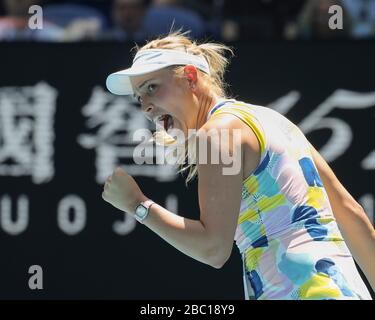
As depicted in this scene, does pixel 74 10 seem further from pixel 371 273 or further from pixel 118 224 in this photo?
pixel 371 273

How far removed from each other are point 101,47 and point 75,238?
1045 mm

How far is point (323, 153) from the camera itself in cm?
558

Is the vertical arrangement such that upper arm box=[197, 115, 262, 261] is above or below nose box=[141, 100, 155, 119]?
below

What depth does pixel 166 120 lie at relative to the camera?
2982mm

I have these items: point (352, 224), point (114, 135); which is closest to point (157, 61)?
point (352, 224)

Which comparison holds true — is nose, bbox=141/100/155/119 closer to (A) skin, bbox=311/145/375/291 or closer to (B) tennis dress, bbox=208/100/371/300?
(B) tennis dress, bbox=208/100/371/300

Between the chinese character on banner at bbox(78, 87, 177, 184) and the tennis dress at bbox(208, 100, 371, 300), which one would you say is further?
the chinese character on banner at bbox(78, 87, 177, 184)

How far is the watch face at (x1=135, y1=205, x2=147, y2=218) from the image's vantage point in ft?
9.11

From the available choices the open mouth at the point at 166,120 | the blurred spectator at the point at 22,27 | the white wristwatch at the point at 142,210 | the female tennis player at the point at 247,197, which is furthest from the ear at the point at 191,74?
the blurred spectator at the point at 22,27

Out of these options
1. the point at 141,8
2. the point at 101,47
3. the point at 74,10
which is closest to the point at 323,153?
the point at 101,47

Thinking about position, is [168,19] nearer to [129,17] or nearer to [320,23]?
[129,17]

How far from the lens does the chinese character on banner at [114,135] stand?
5.59 metres

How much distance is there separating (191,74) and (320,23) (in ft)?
11.4

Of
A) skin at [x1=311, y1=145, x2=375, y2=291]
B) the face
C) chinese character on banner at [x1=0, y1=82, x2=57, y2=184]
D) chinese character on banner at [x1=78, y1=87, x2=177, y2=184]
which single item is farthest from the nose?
chinese character on banner at [x1=0, y1=82, x2=57, y2=184]
